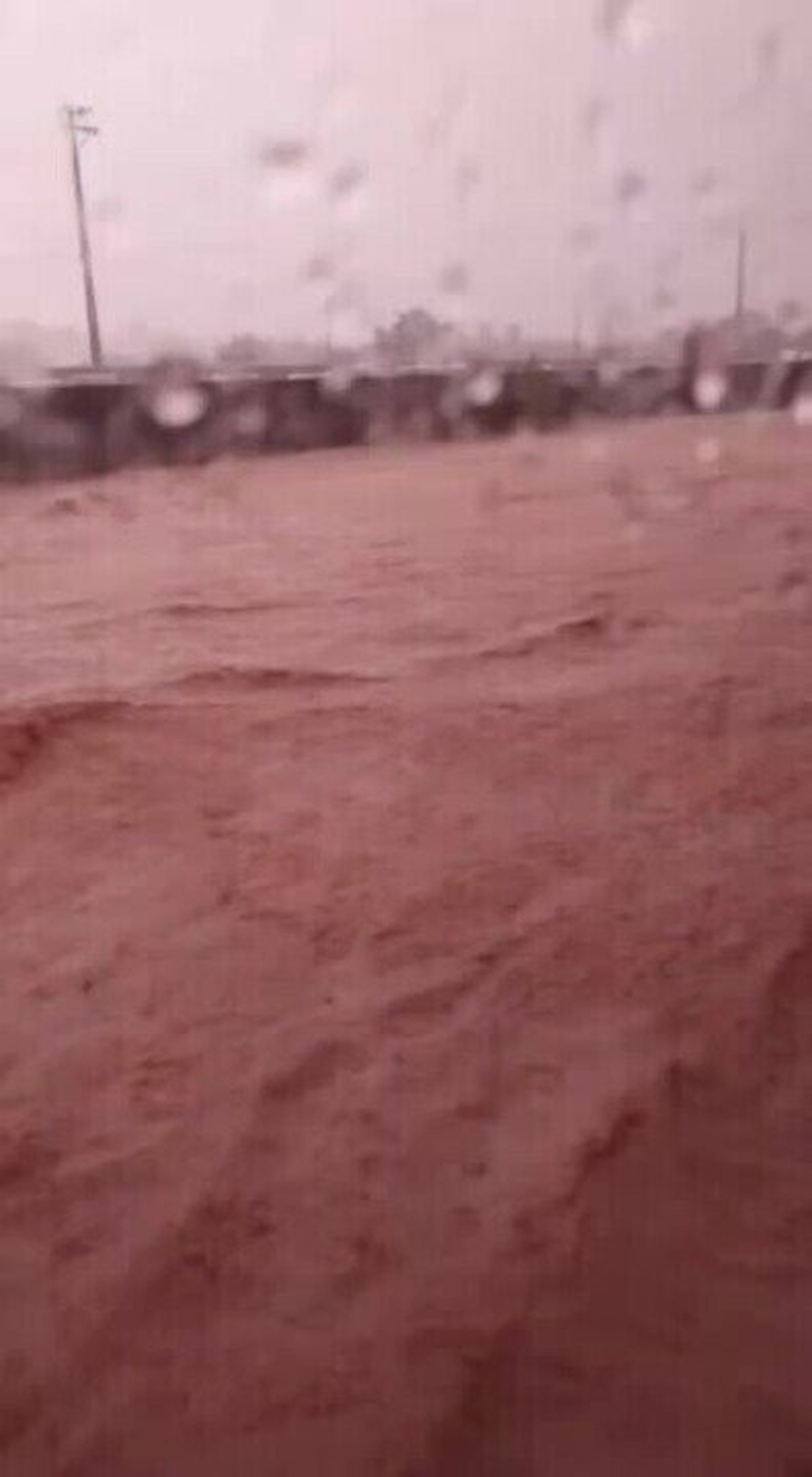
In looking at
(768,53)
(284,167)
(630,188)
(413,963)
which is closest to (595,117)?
(630,188)

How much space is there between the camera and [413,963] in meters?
A: 1.26

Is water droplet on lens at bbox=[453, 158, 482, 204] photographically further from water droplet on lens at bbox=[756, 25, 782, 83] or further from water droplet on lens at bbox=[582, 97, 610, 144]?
water droplet on lens at bbox=[756, 25, 782, 83]

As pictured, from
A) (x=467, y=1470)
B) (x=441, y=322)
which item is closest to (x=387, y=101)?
(x=441, y=322)

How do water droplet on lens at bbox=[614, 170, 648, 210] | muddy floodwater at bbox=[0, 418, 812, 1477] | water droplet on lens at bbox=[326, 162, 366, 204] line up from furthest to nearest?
water droplet on lens at bbox=[614, 170, 648, 210], water droplet on lens at bbox=[326, 162, 366, 204], muddy floodwater at bbox=[0, 418, 812, 1477]

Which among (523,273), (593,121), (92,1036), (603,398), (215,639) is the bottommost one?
(92,1036)

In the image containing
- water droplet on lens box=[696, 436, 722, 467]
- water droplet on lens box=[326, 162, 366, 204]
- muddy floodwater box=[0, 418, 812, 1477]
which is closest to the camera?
muddy floodwater box=[0, 418, 812, 1477]

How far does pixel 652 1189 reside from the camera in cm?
112

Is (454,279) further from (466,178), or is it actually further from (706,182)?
(706,182)

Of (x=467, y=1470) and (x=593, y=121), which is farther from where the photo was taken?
(x=593, y=121)

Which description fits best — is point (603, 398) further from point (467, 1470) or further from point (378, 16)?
point (467, 1470)

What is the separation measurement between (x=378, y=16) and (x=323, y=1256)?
855mm

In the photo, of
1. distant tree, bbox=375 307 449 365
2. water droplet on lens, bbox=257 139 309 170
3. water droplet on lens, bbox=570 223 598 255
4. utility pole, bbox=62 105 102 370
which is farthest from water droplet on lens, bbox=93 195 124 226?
water droplet on lens, bbox=570 223 598 255

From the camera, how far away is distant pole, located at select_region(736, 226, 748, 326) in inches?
54.7

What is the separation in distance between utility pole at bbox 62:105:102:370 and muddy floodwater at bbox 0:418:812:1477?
0.39 ft
